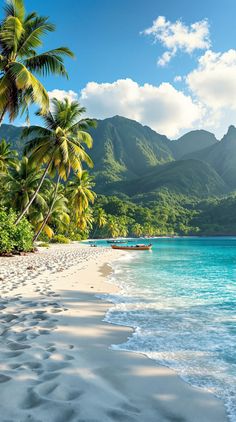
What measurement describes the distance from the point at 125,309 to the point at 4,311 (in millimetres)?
2898

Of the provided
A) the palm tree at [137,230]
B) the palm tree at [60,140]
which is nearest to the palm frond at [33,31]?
the palm tree at [60,140]

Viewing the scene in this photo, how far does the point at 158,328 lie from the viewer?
6152 millimetres

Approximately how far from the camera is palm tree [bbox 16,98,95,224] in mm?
23297

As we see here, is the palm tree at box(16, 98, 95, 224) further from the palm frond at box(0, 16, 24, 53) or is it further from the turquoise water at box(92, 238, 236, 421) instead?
the turquoise water at box(92, 238, 236, 421)

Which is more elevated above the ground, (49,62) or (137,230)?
(49,62)

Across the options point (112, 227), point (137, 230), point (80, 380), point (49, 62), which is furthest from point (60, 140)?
point (137, 230)

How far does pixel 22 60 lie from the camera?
1705 centimetres

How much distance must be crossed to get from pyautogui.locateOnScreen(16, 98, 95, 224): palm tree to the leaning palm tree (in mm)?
6121

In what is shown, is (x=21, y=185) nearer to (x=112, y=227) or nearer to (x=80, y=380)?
(x=80, y=380)

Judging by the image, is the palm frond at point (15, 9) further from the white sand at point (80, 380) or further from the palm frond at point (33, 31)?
the white sand at point (80, 380)

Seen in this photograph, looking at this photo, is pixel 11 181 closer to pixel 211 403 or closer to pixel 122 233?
pixel 211 403

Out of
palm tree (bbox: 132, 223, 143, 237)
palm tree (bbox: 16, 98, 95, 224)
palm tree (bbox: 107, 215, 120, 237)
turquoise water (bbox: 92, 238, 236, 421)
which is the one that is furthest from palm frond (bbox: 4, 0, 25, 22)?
palm tree (bbox: 132, 223, 143, 237)

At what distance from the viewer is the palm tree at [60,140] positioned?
23.3m

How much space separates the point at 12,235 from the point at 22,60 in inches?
406
